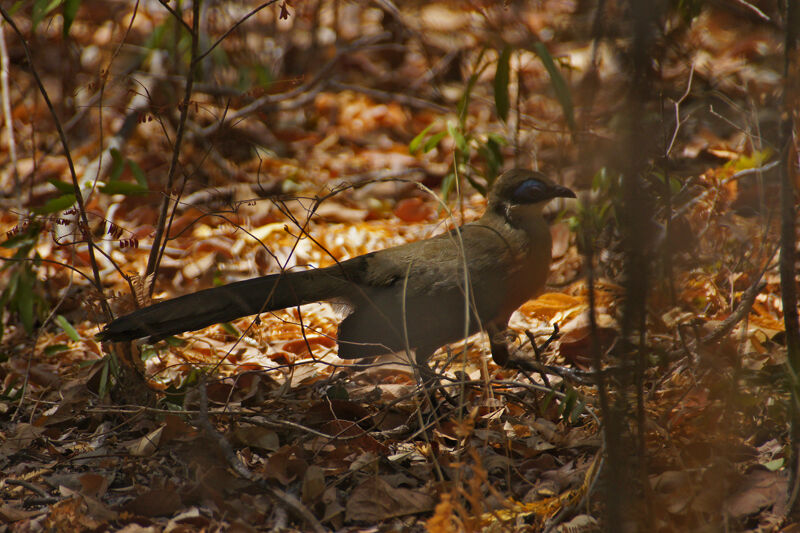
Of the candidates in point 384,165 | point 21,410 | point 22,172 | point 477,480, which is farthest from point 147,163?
point 477,480

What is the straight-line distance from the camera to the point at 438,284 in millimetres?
3814

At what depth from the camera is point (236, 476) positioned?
9.31ft

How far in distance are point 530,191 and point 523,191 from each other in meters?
0.04

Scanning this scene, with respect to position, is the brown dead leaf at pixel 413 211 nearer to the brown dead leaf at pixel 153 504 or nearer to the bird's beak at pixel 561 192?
the bird's beak at pixel 561 192

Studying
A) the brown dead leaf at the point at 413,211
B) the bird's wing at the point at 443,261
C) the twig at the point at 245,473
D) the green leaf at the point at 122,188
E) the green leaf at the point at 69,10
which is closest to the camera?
the twig at the point at 245,473

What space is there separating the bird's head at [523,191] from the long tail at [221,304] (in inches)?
36.9

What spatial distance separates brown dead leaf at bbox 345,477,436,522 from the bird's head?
175 centimetres

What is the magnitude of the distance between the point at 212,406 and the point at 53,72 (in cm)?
528

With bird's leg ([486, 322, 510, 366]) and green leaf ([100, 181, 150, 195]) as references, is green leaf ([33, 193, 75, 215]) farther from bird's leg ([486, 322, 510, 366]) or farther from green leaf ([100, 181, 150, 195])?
bird's leg ([486, 322, 510, 366])

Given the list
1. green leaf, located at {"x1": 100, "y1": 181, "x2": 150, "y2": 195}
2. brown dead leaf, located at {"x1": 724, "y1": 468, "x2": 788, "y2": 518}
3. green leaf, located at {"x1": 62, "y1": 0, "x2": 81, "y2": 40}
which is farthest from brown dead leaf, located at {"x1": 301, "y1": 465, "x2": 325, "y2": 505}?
green leaf, located at {"x1": 62, "y1": 0, "x2": 81, "y2": 40}

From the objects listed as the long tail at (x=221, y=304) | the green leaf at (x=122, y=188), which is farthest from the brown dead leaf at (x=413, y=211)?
the green leaf at (x=122, y=188)

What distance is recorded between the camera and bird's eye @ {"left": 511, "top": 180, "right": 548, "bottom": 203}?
13.0 ft

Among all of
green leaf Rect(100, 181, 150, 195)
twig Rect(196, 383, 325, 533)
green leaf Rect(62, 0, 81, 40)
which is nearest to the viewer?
twig Rect(196, 383, 325, 533)

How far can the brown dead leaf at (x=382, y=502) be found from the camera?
2668 millimetres
